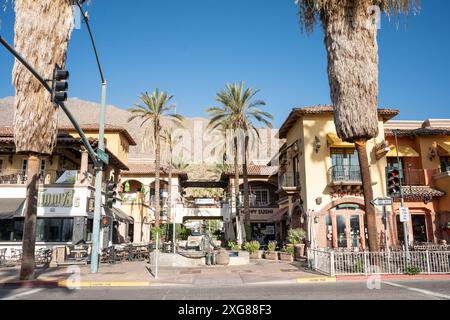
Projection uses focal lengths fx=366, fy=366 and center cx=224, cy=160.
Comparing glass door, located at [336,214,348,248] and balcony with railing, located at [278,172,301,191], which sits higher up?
balcony with railing, located at [278,172,301,191]

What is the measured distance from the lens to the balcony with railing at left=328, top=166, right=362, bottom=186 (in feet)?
84.2

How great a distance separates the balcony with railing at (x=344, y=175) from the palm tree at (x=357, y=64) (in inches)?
372

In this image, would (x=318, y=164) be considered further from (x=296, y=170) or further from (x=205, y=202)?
(x=205, y=202)

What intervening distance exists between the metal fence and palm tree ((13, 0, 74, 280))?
1229 cm

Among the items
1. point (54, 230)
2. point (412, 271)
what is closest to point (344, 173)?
point (412, 271)

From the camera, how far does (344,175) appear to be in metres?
26.1

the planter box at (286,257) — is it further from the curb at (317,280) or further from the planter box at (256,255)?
the curb at (317,280)

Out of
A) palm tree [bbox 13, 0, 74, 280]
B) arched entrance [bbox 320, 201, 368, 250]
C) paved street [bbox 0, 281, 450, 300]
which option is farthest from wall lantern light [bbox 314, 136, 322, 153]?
palm tree [bbox 13, 0, 74, 280]

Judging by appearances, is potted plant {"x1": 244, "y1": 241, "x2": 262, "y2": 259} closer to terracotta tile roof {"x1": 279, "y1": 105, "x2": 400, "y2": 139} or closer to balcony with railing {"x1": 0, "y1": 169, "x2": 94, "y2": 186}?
terracotta tile roof {"x1": 279, "y1": 105, "x2": 400, "y2": 139}

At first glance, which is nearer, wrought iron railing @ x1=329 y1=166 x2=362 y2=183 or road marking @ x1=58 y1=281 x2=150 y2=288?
road marking @ x1=58 y1=281 x2=150 y2=288

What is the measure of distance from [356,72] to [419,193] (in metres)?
14.8

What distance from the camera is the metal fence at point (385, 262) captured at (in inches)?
579

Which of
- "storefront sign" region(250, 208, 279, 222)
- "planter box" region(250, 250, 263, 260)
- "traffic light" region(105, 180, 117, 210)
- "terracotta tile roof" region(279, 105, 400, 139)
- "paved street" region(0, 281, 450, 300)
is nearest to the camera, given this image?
"paved street" region(0, 281, 450, 300)

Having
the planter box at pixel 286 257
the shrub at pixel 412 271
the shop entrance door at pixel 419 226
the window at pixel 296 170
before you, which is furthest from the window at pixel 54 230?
the shop entrance door at pixel 419 226
